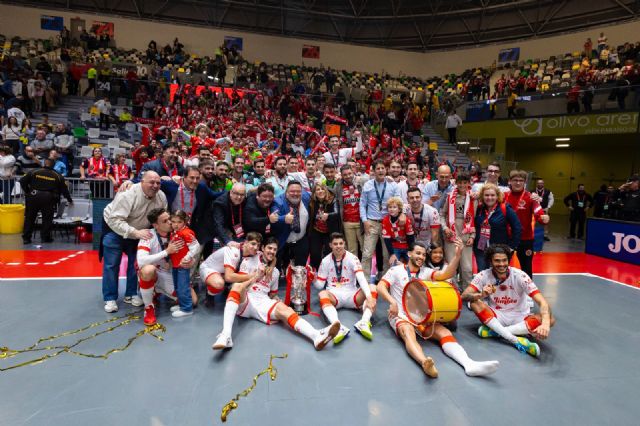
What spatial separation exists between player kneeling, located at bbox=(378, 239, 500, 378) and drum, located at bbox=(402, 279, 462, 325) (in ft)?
0.33

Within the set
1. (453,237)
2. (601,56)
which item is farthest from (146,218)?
(601,56)

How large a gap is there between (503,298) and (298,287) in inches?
97.8

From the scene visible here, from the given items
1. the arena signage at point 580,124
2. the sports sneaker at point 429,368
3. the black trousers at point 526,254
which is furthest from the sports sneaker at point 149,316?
the arena signage at point 580,124

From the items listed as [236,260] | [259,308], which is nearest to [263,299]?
[259,308]

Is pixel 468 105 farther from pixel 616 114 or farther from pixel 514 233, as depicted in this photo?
pixel 514 233

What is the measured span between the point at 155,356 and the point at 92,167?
7.99 meters

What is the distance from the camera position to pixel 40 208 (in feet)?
27.9

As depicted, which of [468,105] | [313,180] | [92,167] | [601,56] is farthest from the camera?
[468,105]

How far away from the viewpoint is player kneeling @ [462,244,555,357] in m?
4.31

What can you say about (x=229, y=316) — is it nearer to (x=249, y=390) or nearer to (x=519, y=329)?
(x=249, y=390)

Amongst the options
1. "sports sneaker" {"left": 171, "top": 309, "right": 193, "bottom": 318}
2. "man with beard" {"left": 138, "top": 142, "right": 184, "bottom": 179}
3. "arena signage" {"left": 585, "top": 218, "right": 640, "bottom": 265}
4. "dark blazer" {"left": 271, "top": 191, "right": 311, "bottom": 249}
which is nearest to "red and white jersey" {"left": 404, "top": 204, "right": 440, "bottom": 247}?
"dark blazer" {"left": 271, "top": 191, "right": 311, "bottom": 249}

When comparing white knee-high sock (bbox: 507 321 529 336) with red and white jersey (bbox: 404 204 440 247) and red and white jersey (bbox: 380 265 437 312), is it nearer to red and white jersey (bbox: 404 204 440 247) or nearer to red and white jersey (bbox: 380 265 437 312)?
red and white jersey (bbox: 380 265 437 312)

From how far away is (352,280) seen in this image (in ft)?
16.6

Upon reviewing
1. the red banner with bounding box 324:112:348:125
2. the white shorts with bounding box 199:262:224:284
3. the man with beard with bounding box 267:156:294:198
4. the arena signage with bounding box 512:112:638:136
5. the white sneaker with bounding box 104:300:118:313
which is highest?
the red banner with bounding box 324:112:348:125
